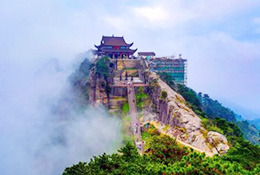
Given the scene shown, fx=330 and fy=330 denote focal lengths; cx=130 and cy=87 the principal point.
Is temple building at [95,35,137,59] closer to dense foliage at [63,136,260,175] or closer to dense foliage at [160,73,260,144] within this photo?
dense foliage at [160,73,260,144]

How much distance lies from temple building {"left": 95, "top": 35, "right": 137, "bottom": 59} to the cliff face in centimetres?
1267

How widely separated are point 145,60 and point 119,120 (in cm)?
1736

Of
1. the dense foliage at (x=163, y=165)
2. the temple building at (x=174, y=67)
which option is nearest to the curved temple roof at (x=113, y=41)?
the temple building at (x=174, y=67)

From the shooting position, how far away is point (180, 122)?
43.8 meters

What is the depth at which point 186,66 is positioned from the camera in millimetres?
72688

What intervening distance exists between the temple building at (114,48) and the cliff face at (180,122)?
1267cm

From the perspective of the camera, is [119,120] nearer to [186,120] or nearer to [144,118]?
[144,118]

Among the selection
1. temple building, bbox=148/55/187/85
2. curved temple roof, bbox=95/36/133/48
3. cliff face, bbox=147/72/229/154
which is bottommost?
cliff face, bbox=147/72/229/154

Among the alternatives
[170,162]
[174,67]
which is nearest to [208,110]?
[174,67]

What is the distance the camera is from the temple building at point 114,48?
66438 mm

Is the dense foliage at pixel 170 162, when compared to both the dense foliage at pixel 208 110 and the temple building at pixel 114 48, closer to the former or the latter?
the dense foliage at pixel 208 110

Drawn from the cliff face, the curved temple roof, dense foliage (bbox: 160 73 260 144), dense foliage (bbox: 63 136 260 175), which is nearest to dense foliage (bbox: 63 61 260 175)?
dense foliage (bbox: 63 136 260 175)

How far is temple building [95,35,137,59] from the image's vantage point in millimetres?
66438

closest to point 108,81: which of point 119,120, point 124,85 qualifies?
point 124,85
